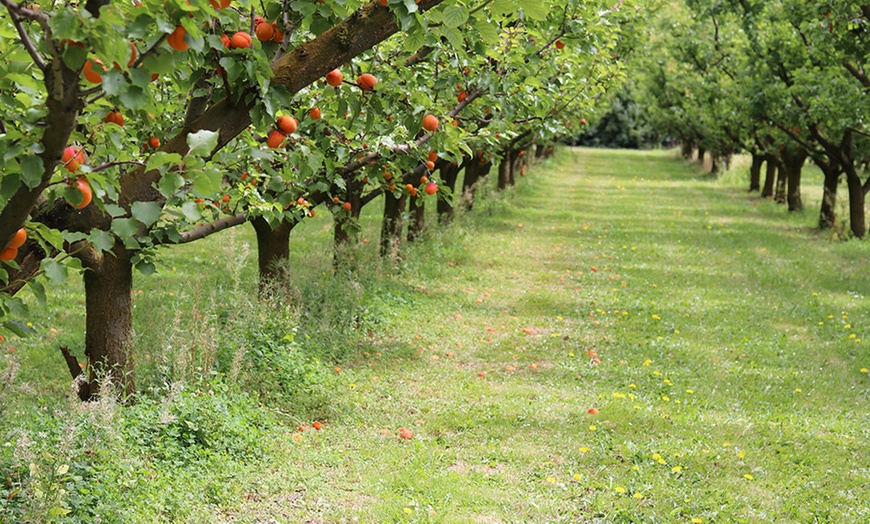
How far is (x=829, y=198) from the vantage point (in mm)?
19266

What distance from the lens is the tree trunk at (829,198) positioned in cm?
1933

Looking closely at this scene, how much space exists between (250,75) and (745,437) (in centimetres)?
504

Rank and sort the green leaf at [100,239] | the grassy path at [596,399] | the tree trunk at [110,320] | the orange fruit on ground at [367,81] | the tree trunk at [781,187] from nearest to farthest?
the green leaf at [100,239]
the orange fruit on ground at [367,81]
the grassy path at [596,399]
the tree trunk at [110,320]
the tree trunk at [781,187]

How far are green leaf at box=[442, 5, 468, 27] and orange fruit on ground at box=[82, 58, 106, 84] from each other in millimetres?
1400

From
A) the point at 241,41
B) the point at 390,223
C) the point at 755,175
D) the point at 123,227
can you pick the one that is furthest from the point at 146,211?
the point at 755,175

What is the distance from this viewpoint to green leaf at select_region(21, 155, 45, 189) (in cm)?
262

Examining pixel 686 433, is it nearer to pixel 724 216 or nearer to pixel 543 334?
pixel 543 334

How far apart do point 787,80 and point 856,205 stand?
2987mm

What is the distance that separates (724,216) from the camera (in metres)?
23.1

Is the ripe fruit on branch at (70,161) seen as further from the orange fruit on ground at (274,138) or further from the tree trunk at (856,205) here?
the tree trunk at (856,205)

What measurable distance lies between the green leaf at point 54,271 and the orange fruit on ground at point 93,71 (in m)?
0.76

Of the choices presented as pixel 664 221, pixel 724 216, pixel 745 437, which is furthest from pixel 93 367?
pixel 724 216

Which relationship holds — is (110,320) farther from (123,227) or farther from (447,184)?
(447,184)

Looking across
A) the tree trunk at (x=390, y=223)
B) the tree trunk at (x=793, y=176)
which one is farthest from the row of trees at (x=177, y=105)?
the tree trunk at (x=793, y=176)
